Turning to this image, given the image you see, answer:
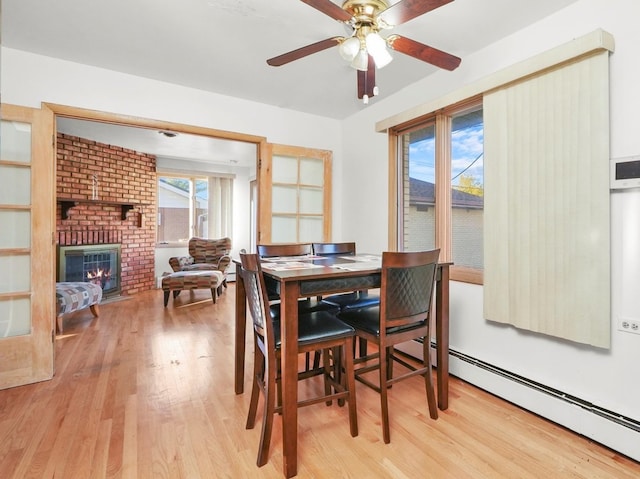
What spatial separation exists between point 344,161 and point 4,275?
3.16 meters

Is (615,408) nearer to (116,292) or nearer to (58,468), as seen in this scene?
(58,468)

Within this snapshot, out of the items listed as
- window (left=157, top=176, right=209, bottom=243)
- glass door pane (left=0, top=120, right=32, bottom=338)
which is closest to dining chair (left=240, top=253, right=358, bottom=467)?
glass door pane (left=0, top=120, right=32, bottom=338)

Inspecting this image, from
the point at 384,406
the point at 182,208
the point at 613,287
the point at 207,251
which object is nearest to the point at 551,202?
the point at 613,287

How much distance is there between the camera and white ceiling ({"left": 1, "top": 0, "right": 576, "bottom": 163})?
2061 millimetres

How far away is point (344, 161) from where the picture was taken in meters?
3.97

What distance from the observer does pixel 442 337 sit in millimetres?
2133

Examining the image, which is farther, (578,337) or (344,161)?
(344,161)

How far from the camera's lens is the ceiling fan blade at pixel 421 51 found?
181 centimetres

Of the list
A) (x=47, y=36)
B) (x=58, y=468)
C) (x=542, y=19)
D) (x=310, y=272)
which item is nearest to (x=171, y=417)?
(x=58, y=468)

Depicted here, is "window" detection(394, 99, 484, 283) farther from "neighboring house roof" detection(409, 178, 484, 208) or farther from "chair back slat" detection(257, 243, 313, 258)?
"chair back slat" detection(257, 243, 313, 258)

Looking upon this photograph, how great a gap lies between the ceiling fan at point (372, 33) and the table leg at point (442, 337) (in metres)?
1.24

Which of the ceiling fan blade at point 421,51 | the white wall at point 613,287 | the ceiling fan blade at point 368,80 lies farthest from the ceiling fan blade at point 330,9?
the white wall at point 613,287

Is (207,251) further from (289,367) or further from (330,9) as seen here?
Answer: (330,9)

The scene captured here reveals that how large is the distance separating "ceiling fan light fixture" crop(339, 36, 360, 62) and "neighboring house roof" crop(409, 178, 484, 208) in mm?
1414
